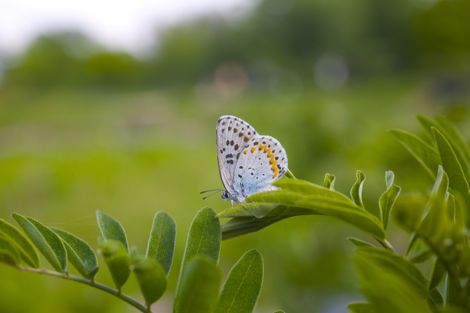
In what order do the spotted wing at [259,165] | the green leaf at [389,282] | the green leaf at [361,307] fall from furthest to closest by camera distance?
the spotted wing at [259,165], the green leaf at [361,307], the green leaf at [389,282]

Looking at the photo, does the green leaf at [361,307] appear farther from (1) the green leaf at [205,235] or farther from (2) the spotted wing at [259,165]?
(2) the spotted wing at [259,165]

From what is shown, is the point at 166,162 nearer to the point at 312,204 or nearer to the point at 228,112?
the point at 228,112

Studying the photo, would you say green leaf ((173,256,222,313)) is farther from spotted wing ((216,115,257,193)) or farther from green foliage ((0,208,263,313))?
spotted wing ((216,115,257,193))

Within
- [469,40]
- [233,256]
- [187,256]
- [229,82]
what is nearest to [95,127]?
[229,82]

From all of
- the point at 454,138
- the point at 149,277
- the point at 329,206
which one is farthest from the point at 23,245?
the point at 454,138

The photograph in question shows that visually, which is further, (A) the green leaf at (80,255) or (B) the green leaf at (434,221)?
(A) the green leaf at (80,255)

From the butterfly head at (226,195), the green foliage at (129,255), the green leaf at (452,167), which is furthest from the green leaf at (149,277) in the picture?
the butterfly head at (226,195)
